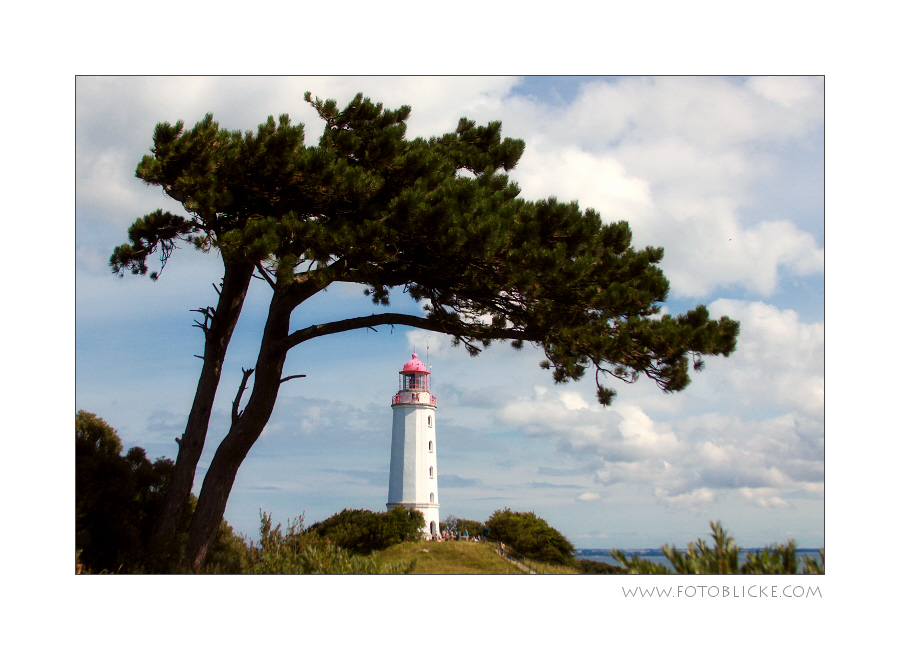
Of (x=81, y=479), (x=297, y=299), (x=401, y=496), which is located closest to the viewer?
(x=81, y=479)

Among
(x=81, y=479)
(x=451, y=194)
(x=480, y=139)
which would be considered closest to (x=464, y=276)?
(x=451, y=194)

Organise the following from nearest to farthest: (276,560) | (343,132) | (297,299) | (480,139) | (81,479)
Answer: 1. (276,560)
2. (81,479)
3. (343,132)
4. (297,299)
5. (480,139)

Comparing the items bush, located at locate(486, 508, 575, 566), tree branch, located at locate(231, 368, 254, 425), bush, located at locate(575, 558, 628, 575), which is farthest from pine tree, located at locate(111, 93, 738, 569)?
bush, located at locate(486, 508, 575, 566)

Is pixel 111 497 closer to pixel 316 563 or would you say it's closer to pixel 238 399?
pixel 238 399

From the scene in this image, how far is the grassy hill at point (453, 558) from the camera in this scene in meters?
16.3

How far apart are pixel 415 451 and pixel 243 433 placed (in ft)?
59.1

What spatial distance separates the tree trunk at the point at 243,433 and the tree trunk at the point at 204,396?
1.20 ft

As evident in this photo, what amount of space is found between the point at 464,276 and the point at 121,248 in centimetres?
554

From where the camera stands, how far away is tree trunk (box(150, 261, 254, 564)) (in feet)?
33.6

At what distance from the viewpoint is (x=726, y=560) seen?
617 centimetres

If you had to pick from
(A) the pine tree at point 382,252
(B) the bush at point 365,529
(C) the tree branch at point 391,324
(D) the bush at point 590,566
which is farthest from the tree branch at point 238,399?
(D) the bush at point 590,566

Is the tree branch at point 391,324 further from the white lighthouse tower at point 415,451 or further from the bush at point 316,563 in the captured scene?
the white lighthouse tower at point 415,451

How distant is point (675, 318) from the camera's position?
9609 mm
